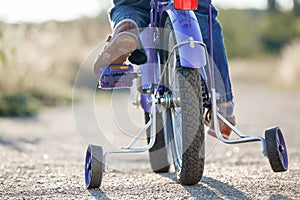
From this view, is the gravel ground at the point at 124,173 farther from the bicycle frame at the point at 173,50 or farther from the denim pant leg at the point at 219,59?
the denim pant leg at the point at 219,59

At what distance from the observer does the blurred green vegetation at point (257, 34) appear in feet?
141

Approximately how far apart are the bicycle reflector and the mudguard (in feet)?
0.22

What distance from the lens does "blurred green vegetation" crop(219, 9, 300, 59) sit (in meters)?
42.9

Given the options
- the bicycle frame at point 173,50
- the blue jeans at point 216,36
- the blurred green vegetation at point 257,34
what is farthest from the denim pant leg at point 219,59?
the blurred green vegetation at point 257,34

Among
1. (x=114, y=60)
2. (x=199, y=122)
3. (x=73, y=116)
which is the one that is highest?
(x=114, y=60)

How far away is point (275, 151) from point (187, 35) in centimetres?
79

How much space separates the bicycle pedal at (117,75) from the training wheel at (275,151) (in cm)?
107

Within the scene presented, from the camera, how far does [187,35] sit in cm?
374

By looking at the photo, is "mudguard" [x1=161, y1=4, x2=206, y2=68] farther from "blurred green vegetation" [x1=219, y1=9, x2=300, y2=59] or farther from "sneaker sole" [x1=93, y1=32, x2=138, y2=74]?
"blurred green vegetation" [x1=219, y1=9, x2=300, y2=59]

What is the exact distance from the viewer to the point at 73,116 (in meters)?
11.7

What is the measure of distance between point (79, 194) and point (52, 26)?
51.8 ft

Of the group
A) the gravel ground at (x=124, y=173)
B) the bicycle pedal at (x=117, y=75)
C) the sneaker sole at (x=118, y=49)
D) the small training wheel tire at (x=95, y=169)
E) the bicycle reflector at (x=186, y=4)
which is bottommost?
the gravel ground at (x=124, y=173)

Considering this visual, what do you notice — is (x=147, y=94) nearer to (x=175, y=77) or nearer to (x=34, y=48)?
(x=175, y=77)

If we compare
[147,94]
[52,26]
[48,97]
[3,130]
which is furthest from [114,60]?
[52,26]
